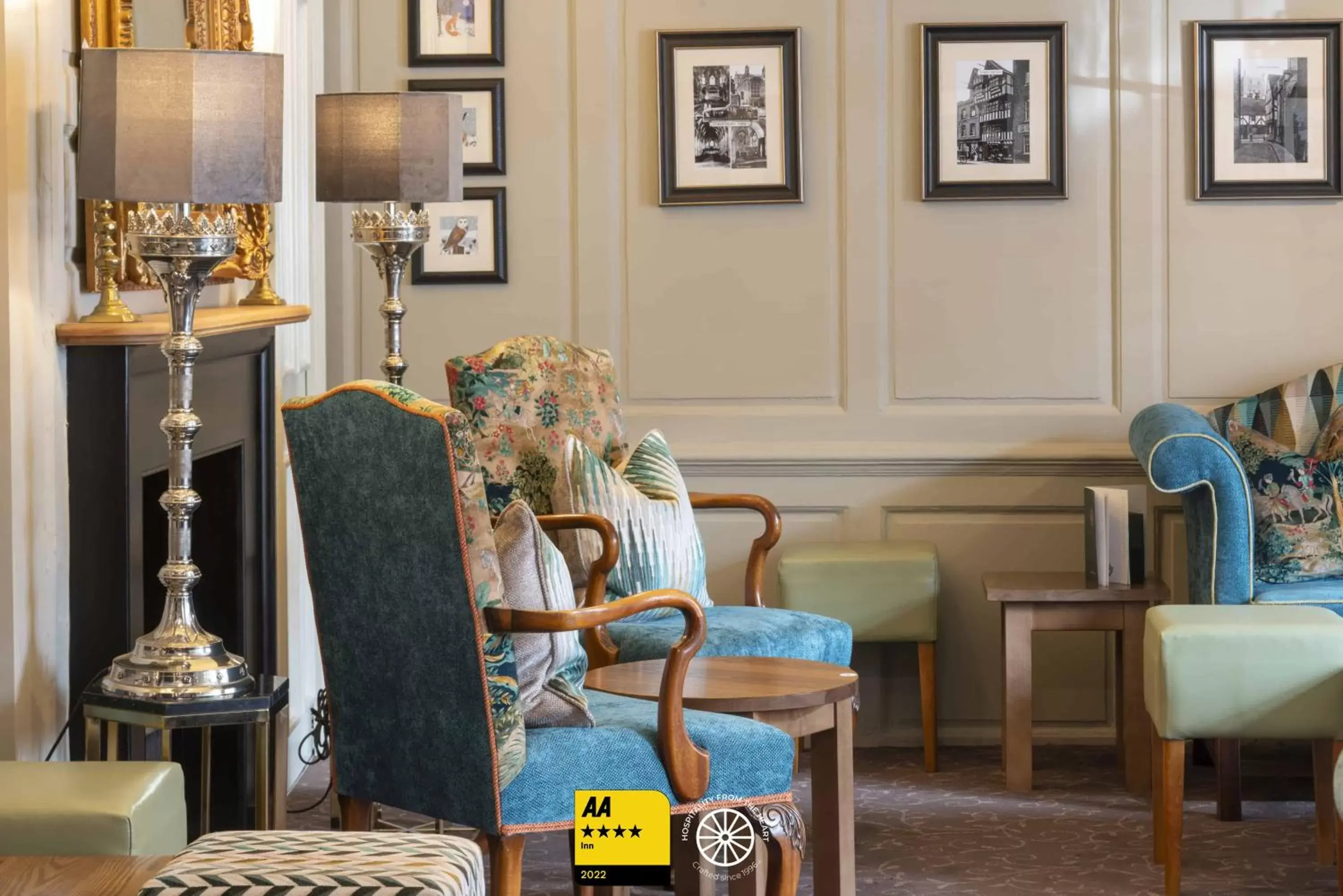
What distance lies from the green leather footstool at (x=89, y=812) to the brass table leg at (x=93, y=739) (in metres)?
0.32

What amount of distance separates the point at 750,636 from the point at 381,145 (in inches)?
54.9

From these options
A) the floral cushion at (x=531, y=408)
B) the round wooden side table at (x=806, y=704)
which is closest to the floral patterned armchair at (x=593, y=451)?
the floral cushion at (x=531, y=408)

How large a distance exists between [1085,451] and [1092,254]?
579 mm

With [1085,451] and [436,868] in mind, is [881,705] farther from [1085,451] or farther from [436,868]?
[436,868]

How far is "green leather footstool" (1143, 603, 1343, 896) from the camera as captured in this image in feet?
11.6

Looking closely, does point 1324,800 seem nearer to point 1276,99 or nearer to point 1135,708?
point 1135,708

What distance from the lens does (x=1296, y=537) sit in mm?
4488

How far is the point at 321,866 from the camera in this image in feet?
6.10

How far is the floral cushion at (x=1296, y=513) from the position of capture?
14.7 feet

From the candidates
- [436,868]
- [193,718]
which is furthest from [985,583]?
[436,868]

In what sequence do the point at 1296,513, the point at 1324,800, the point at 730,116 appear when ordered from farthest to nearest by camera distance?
the point at 730,116 → the point at 1296,513 → the point at 1324,800

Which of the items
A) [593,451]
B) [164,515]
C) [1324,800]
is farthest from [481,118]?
[1324,800]

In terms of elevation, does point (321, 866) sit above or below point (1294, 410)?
below

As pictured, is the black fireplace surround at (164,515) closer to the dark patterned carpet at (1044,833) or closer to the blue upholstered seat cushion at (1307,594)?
the dark patterned carpet at (1044,833)
